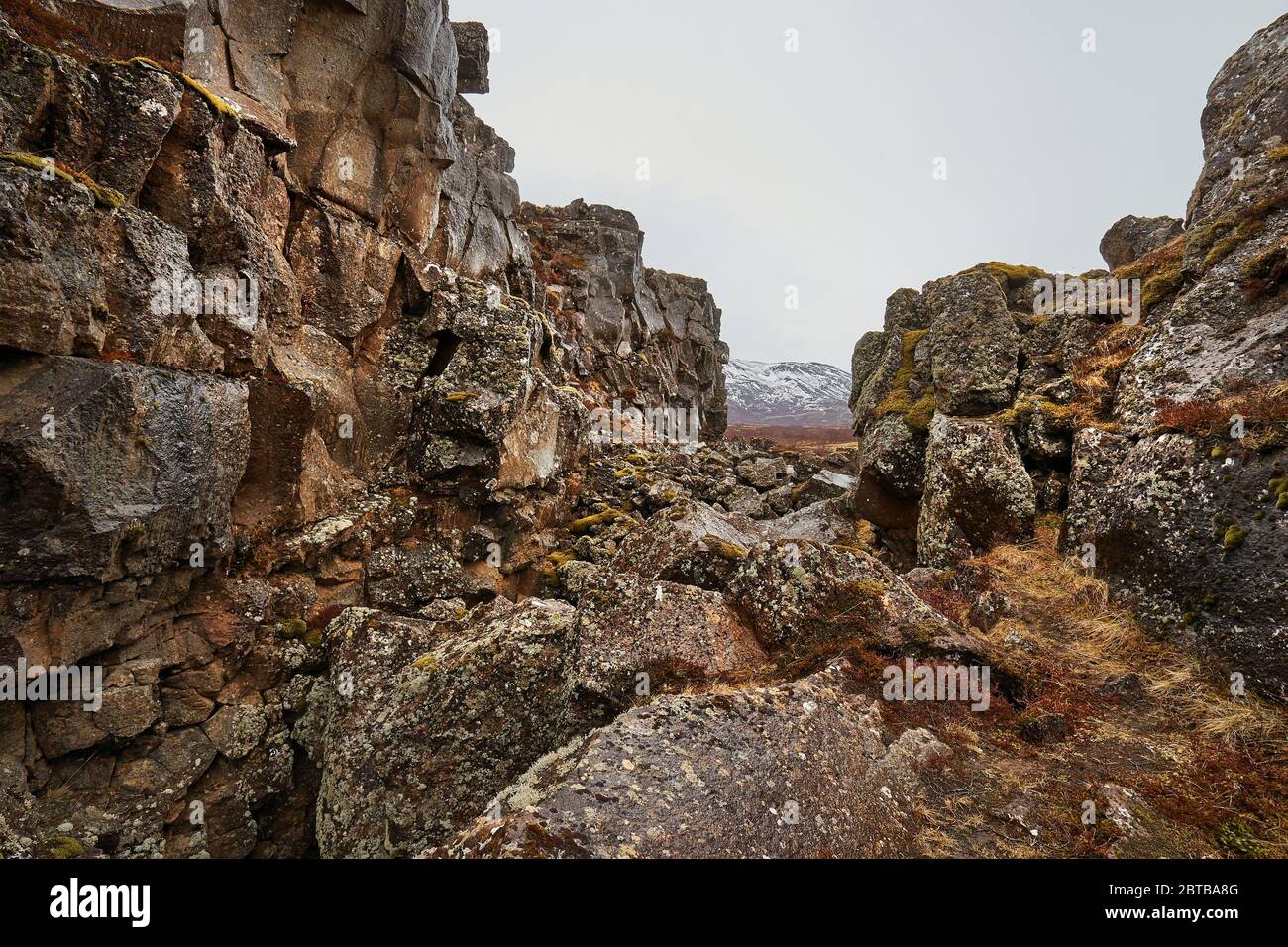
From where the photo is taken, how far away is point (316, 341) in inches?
659

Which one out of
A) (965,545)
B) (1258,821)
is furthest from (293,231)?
(1258,821)

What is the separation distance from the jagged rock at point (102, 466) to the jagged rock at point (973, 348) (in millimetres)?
20443

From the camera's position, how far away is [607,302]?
50.5m

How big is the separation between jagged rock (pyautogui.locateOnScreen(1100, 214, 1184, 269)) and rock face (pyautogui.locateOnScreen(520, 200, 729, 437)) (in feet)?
106

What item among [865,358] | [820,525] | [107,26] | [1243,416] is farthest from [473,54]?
[1243,416]

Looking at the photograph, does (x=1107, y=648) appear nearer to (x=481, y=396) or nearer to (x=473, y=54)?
(x=481, y=396)

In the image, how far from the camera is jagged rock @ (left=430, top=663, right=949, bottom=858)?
5109 millimetres

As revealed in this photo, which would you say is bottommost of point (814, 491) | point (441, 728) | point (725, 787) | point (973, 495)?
point (441, 728)

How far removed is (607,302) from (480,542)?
36.6 meters

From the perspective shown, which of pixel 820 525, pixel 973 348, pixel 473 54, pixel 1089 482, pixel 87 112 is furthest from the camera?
pixel 473 54

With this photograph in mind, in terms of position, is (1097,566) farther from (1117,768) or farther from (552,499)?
(552,499)

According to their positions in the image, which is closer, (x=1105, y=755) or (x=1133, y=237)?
(x=1105, y=755)
